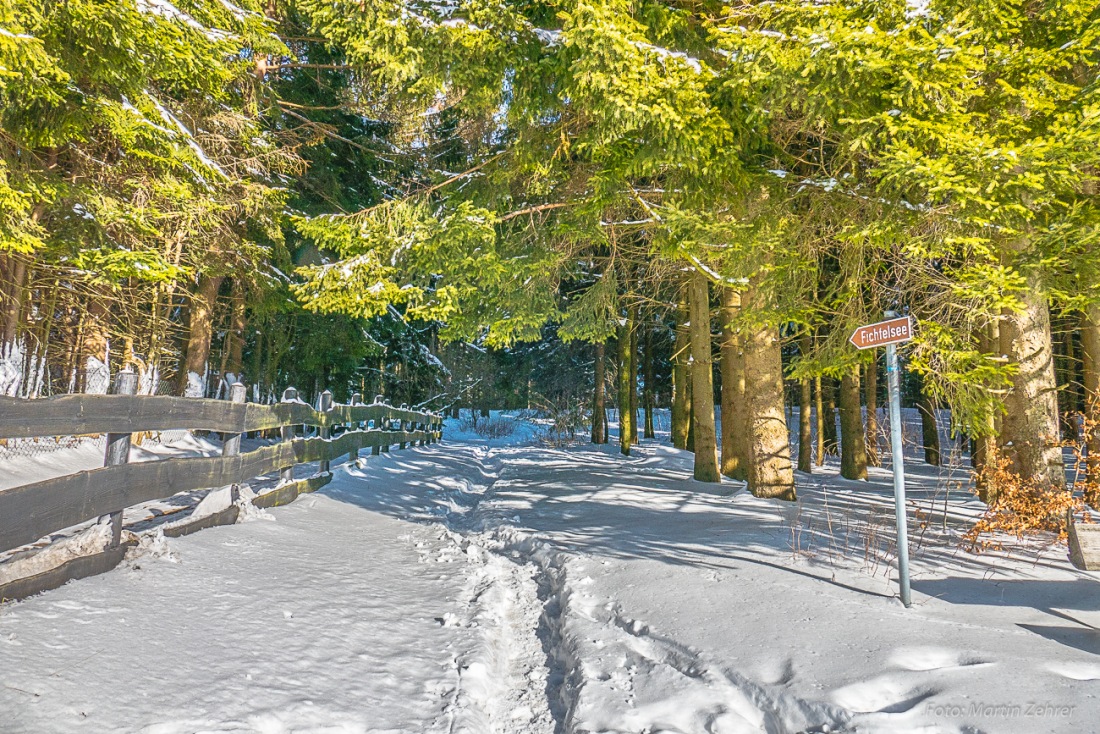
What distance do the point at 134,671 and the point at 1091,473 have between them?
310 inches

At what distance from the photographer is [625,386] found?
20.5m

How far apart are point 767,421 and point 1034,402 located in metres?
3.11

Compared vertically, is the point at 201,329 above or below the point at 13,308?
above

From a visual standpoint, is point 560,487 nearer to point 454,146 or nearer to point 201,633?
point 201,633

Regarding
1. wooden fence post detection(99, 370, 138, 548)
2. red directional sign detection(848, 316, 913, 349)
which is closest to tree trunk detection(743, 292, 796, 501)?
red directional sign detection(848, 316, 913, 349)

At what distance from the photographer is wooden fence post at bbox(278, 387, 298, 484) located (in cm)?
762

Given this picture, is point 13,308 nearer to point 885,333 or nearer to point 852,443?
point 885,333

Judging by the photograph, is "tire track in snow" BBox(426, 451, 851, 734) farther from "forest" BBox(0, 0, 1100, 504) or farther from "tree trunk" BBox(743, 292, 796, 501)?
"tree trunk" BBox(743, 292, 796, 501)

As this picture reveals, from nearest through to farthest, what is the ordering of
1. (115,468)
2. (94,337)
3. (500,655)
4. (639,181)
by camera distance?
(500,655) → (115,468) → (639,181) → (94,337)

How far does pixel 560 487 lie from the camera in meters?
10.2

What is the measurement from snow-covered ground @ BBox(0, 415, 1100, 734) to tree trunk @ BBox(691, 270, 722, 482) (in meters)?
4.98

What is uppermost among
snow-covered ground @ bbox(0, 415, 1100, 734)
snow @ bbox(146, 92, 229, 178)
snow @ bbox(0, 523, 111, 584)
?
snow @ bbox(146, 92, 229, 178)

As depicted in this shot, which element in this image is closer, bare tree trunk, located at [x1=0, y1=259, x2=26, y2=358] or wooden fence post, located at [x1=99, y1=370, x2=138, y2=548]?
wooden fence post, located at [x1=99, y1=370, x2=138, y2=548]

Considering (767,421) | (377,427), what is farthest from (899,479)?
(377,427)
